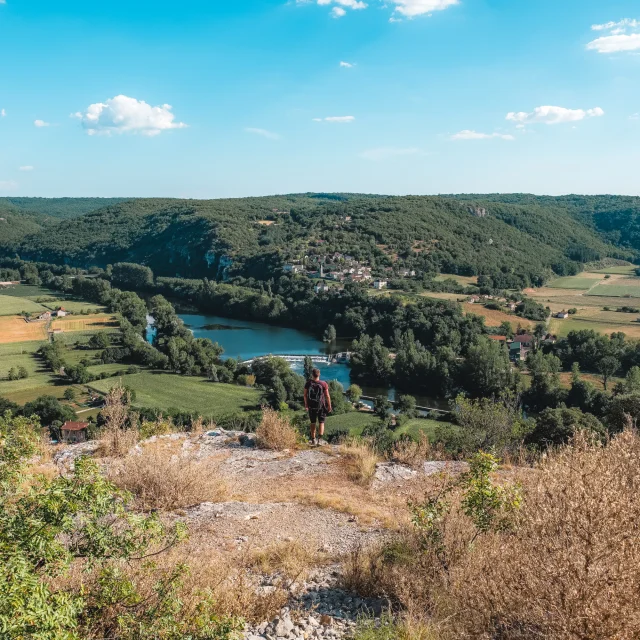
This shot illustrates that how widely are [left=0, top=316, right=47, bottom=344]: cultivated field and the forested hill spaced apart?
3499cm

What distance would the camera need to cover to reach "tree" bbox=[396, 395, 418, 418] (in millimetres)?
35638

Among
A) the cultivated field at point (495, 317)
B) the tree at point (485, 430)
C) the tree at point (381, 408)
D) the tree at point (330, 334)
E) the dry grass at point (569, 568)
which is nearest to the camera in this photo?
the dry grass at point (569, 568)

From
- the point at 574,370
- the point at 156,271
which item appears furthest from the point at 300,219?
the point at 574,370

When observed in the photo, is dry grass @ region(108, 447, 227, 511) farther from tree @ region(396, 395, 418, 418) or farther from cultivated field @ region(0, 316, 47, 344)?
cultivated field @ region(0, 316, 47, 344)

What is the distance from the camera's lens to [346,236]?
304 ft

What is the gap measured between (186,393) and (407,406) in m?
16.3

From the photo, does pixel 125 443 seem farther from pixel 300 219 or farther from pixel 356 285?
pixel 300 219

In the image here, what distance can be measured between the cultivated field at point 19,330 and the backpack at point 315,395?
5237 cm

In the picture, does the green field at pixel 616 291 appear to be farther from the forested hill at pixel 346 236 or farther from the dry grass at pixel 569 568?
the dry grass at pixel 569 568

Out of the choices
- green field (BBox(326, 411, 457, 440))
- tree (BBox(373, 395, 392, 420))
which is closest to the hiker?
green field (BBox(326, 411, 457, 440))

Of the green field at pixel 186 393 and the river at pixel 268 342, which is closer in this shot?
the green field at pixel 186 393

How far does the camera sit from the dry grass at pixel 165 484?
18.8 ft

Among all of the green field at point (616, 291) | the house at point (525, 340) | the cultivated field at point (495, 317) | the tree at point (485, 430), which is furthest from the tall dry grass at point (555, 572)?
the green field at point (616, 291)

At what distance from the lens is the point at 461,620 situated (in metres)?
3.31
